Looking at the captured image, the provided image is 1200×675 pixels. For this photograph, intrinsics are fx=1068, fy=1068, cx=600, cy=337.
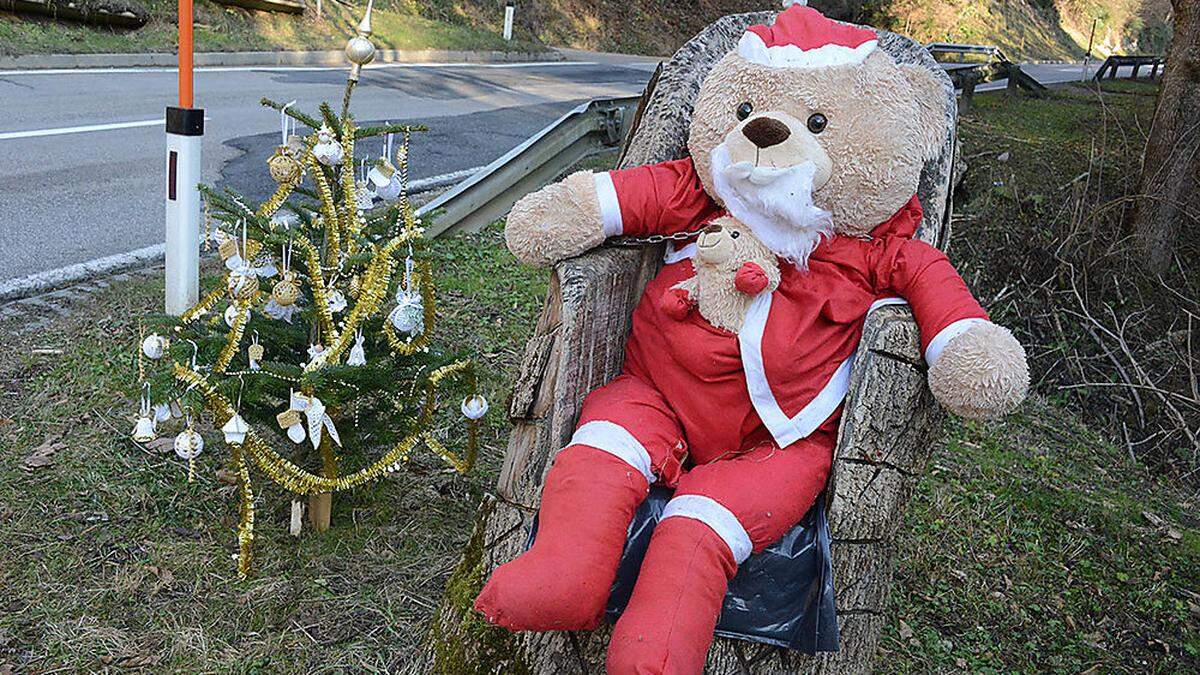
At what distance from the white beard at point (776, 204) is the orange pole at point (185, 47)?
205 cm

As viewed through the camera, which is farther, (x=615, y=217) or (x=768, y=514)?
(x=615, y=217)

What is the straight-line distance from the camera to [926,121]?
2.68 m

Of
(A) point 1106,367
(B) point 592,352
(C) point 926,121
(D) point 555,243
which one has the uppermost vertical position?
(C) point 926,121

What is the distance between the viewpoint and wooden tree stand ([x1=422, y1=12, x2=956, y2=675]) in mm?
2326

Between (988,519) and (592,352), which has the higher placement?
(592,352)

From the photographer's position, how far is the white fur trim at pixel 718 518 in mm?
2156

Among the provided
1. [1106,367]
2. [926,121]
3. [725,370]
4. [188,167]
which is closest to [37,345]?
[188,167]

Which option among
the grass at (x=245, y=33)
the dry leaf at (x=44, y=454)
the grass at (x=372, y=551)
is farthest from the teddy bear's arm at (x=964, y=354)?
the grass at (x=245, y=33)

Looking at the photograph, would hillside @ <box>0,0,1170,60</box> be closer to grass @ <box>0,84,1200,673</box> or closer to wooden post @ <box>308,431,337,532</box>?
grass @ <box>0,84,1200,673</box>

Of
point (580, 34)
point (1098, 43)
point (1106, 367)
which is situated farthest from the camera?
point (1098, 43)

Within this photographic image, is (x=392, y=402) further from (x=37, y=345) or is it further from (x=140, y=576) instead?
(x=37, y=345)

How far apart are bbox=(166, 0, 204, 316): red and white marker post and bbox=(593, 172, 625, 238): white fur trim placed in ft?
6.09

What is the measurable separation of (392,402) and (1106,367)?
4616 mm

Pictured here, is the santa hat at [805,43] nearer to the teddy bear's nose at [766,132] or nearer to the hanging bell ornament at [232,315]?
the teddy bear's nose at [766,132]
